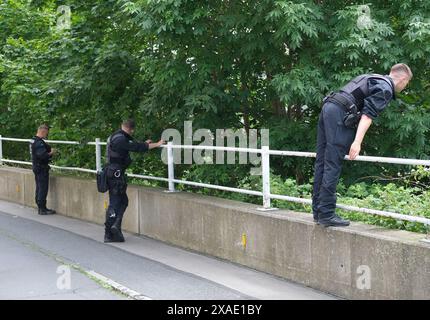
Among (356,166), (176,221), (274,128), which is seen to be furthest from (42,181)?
(356,166)

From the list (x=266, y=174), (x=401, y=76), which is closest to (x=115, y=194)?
(x=266, y=174)

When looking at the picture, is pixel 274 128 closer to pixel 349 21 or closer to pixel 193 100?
pixel 193 100

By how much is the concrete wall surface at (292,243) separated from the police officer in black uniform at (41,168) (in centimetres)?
212

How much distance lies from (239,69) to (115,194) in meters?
2.61

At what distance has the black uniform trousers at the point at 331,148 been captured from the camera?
19.7 ft

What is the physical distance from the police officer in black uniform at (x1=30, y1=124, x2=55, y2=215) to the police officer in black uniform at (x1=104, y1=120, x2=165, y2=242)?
3475 mm

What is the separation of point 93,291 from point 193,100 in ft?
10.5

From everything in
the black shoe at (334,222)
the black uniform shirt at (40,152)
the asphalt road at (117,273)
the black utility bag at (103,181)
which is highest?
the black uniform shirt at (40,152)

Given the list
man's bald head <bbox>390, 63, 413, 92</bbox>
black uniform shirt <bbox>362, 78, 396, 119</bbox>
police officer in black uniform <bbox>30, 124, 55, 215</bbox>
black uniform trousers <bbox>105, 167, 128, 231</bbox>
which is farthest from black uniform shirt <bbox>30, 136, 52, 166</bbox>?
man's bald head <bbox>390, 63, 413, 92</bbox>

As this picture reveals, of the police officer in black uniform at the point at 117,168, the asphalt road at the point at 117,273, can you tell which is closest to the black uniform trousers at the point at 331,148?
the asphalt road at the point at 117,273

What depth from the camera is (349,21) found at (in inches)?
288

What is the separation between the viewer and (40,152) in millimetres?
12219

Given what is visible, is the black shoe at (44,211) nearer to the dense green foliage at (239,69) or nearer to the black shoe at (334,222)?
the dense green foliage at (239,69)

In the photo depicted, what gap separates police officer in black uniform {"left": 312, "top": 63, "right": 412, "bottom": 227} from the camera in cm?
573
